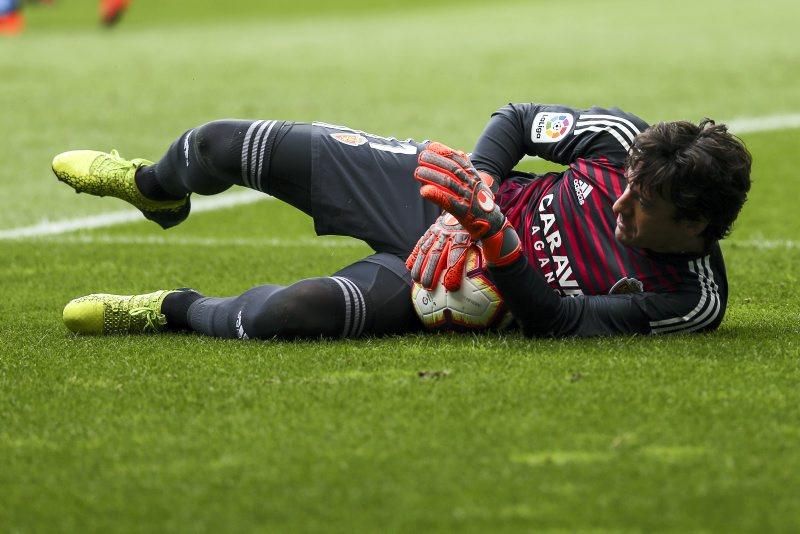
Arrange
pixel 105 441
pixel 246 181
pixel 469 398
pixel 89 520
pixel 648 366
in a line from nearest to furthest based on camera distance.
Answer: pixel 89 520 < pixel 105 441 < pixel 469 398 < pixel 648 366 < pixel 246 181

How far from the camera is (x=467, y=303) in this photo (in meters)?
4.45

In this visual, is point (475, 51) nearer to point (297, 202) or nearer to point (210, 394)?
point (297, 202)

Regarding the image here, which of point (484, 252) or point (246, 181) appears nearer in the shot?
point (484, 252)

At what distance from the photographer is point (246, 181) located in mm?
4750

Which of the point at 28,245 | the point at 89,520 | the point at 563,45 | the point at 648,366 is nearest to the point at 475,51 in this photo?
the point at 563,45

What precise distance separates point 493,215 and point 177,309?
1223 millimetres

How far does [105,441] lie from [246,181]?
153 centimetres

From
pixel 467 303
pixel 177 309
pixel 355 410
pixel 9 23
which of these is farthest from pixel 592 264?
pixel 9 23

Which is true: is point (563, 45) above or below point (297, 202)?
below

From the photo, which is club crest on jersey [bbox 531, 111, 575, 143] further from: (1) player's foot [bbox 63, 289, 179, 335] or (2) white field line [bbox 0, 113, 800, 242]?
(2) white field line [bbox 0, 113, 800, 242]

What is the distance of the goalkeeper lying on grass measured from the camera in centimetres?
422

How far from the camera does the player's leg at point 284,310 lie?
14.5 ft

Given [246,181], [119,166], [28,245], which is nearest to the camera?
[246,181]

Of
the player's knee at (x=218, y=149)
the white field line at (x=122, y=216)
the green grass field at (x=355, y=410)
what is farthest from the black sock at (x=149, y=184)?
the white field line at (x=122, y=216)
